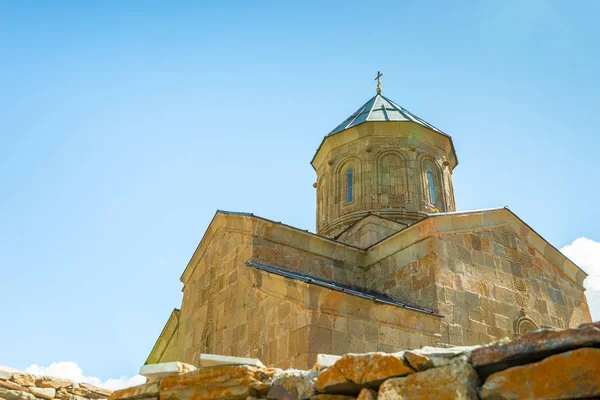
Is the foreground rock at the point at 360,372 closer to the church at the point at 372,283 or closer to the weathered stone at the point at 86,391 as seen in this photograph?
the church at the point at 372,283

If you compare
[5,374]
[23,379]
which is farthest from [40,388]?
[5,374]

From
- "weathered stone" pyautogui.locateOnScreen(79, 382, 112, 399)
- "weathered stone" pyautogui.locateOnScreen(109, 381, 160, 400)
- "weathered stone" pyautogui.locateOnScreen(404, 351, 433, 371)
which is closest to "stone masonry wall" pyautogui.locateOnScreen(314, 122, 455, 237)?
"weathered stone" pyautogui.locateOnScreen(79, 382, 112, 399)

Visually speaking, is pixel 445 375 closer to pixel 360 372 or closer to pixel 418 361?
pixel 418 361

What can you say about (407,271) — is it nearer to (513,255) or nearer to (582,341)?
(513,255)

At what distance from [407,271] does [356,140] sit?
4.26m

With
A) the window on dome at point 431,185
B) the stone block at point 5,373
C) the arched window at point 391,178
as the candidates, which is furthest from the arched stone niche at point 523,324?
the stone block at point 5,373

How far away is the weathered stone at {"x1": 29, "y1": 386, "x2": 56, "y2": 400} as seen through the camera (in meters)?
5.26

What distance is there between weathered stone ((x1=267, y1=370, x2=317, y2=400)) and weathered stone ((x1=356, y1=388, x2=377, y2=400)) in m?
0.24

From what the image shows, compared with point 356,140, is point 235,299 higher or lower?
lower

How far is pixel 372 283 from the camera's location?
27.9ft

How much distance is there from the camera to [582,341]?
190cm

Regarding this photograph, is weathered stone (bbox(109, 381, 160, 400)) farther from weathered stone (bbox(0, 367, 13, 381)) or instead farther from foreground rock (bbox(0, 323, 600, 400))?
weathered stone (bbox(0, 367, 13, 381))

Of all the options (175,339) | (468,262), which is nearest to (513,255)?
(468,262)

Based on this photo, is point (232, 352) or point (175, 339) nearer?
point (232, 352)
